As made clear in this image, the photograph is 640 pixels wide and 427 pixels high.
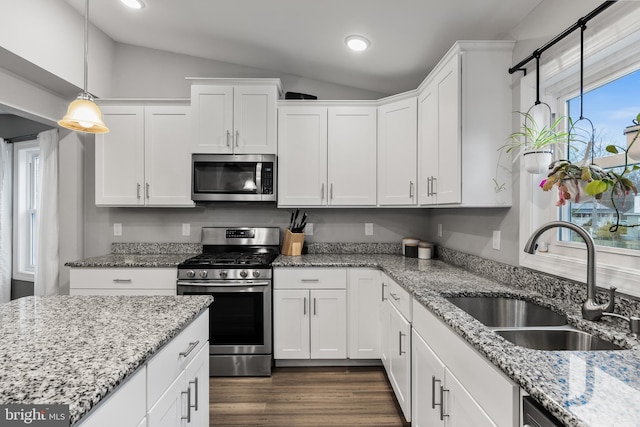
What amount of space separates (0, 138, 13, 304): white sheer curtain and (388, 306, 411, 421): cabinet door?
4.20 metres

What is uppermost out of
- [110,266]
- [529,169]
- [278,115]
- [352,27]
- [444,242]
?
[352,27]

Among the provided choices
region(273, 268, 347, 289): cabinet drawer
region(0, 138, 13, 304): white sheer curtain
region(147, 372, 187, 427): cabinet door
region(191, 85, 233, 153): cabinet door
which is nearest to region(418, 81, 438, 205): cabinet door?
region(273, 268, 347, 289): cabinet drawer

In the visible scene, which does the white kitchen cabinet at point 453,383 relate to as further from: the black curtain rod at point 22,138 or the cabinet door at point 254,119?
the black curtain rod at point 22,138

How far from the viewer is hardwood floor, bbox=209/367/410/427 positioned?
2.08 meters

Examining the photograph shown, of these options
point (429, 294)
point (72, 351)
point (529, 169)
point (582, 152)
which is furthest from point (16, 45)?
point (582, 152)

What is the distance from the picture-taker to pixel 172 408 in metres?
1.12

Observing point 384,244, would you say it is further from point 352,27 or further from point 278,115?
point 352,27

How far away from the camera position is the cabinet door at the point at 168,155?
292 cm

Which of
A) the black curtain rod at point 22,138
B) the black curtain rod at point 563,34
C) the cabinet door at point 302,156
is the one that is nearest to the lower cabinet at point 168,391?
the cabinet door at point 302,156

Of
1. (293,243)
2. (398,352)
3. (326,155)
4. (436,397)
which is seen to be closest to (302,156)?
(326,155)

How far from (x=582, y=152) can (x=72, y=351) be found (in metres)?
2.09

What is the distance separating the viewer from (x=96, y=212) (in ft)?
10.7

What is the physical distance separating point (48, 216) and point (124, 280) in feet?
3.66

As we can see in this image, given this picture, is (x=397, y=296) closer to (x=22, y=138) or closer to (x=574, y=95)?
(x=574, y=95)
